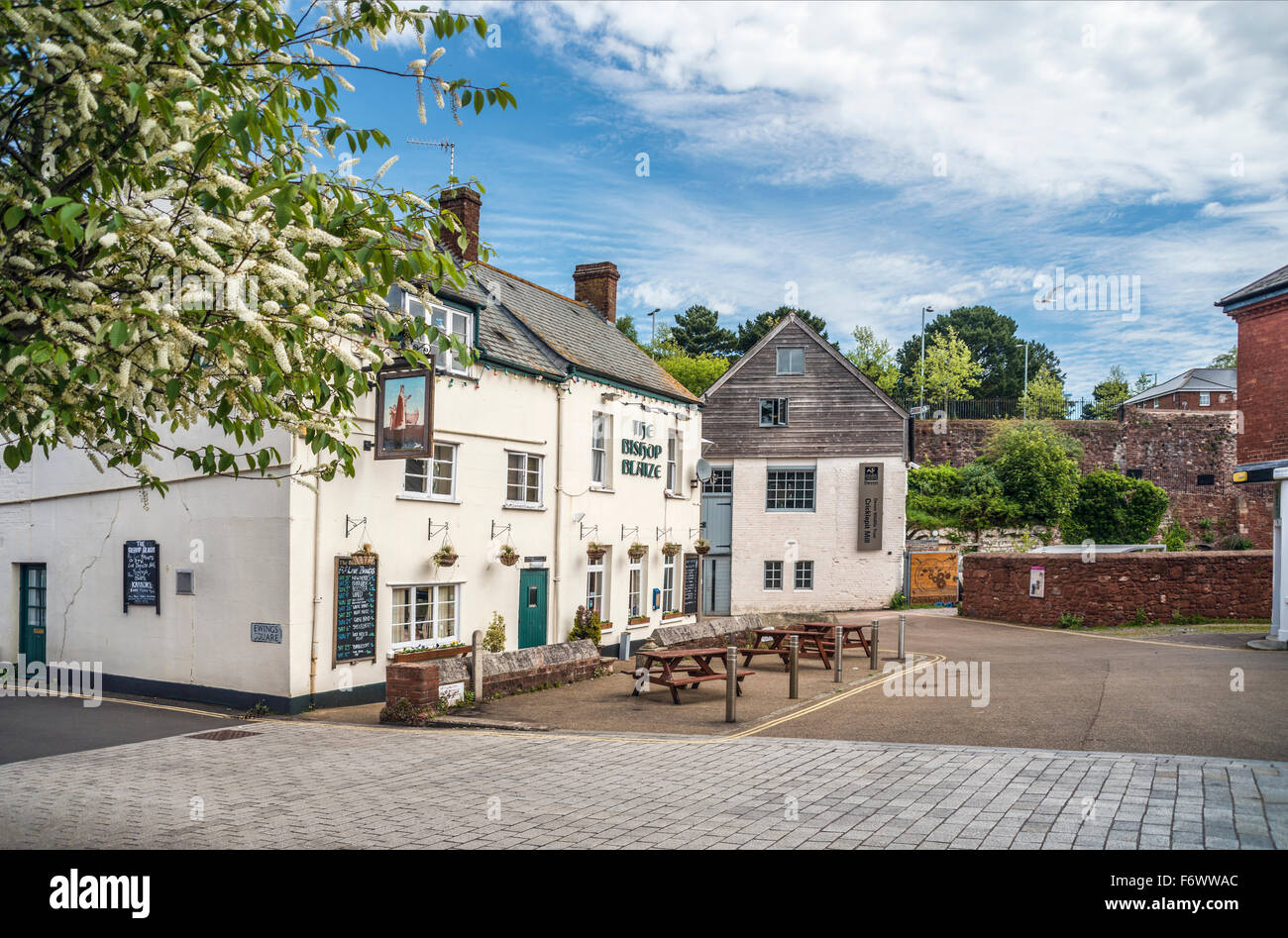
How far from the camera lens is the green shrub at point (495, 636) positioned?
17828 millimetres

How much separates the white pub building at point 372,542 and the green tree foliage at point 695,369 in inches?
1586

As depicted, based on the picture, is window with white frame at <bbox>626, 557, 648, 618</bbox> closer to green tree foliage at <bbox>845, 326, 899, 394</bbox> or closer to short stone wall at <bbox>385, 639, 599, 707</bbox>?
short stone wall at <bbox>385, 639, 599, 707</bbox>

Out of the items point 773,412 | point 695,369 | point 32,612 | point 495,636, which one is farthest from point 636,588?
point 695,369

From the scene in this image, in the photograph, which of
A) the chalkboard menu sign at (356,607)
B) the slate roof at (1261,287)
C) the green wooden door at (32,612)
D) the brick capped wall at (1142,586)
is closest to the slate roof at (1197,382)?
the brick capped wall at (1142,586)

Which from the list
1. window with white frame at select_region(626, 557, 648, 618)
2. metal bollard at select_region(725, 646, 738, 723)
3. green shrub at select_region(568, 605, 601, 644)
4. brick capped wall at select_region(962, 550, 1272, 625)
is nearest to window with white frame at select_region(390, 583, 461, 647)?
green shrub at select_region(568, 605, 601, 644)

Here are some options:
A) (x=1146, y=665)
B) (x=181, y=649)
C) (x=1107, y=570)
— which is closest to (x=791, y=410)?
(x=1107, y=570)

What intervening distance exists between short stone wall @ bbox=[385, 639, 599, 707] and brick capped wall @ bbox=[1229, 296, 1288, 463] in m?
16.1

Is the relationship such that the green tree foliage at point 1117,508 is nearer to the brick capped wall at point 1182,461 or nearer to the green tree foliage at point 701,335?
the brick capped wall at point 1182,461

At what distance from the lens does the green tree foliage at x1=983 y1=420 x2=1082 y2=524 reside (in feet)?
135

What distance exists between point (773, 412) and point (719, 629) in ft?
54.4

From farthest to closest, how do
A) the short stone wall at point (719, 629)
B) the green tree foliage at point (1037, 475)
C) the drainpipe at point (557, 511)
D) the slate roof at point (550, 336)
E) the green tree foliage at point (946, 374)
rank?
the green tree foliage at point (946, 374)
the green tree foliage at point (1037, 475)
the drainpipe at point (557, 511)
the slate roof at point (550, 336)
the short stone wall at point (719, 629)

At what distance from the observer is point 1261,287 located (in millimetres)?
21391

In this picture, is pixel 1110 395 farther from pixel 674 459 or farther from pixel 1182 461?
pixel 674 459

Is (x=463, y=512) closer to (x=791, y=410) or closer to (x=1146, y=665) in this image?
(x=1146, y=665)
